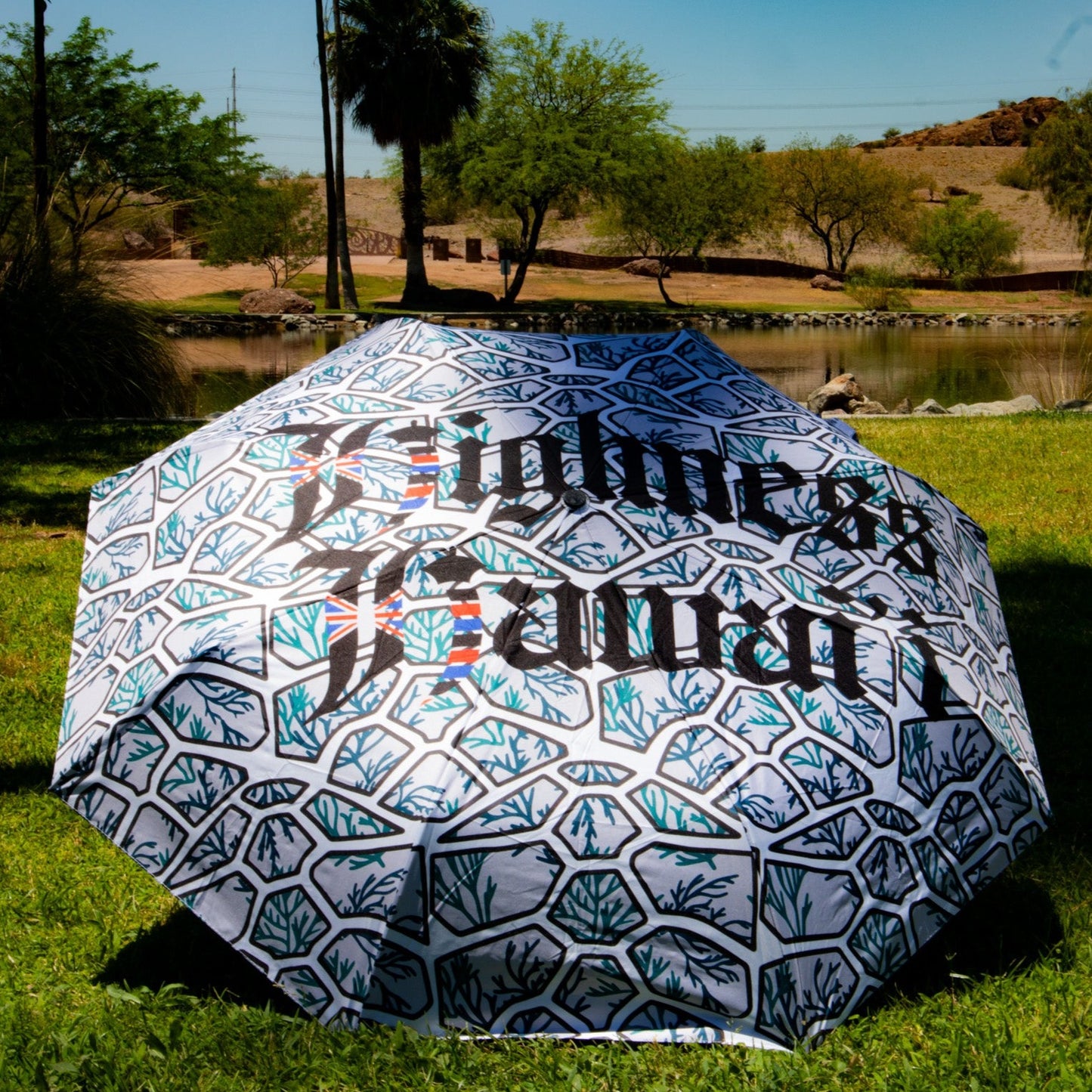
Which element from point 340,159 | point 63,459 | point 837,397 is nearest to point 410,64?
point 340,159

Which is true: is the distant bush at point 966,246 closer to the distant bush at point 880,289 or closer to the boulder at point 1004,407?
the distant bush at point 880,289

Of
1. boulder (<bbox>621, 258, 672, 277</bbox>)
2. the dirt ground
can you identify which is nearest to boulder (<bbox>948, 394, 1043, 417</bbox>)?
the dirt ground

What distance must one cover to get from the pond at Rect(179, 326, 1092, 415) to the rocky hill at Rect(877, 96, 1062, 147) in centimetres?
10483

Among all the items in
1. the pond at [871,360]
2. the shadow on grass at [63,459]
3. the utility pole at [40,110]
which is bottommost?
the pond at [871,360]

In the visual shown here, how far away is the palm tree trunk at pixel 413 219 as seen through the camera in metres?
41.5

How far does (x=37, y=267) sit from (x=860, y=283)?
53283 millimetres

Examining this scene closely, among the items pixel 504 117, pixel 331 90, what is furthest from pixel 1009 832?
pixel 504 117

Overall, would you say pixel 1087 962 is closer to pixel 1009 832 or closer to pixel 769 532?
pixel 1009 832

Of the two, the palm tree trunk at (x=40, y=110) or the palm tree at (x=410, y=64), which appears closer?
the palm tree trunk at (x=40, y=110)

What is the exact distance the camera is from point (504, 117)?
46.8 m

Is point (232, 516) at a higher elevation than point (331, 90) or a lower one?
lower

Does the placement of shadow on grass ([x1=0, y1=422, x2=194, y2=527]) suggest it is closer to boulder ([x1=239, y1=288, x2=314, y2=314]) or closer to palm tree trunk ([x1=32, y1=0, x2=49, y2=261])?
palm tree trunk ([x1=32, y1=0, x2=49, y2=261])

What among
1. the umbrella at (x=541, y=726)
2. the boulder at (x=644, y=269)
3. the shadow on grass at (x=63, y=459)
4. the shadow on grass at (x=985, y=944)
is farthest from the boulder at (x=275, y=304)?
the shadow on grass at (x=985, y=944)

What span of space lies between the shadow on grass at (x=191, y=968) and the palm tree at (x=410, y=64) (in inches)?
1583
